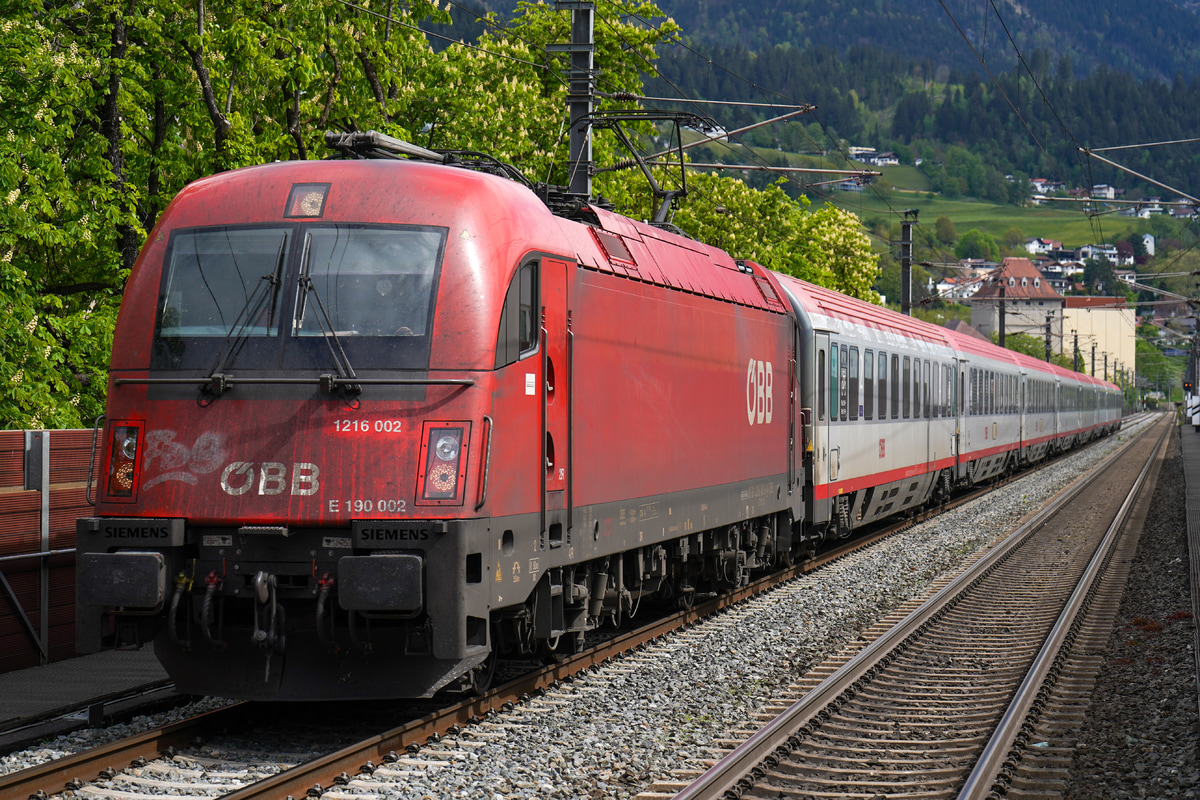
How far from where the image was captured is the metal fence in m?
9.55

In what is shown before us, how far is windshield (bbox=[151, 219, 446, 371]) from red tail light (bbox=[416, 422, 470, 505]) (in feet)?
1.37

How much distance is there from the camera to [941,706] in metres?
9.21

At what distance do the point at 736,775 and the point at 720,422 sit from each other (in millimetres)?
5245

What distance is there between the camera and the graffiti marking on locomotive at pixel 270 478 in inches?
278

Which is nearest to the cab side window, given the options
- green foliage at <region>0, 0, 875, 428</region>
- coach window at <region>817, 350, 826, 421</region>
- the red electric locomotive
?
the red electric locomotive

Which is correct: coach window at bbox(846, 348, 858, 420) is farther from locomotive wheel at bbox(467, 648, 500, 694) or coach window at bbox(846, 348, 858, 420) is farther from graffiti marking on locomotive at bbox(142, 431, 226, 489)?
graffiti marking on locomotive at bbox(142, 431, 226, 489)

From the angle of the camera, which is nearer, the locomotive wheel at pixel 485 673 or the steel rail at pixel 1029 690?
the steel rail at pixel 1029 690

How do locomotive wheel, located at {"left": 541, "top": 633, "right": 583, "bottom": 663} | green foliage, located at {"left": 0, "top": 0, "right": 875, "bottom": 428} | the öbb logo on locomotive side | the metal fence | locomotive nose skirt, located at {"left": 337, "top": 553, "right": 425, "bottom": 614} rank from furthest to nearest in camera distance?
the öbb logo on locomotive side < green foliage, located at {"left": 0, "top": 0, "right": 875, "bottom": 428} < the metal fence < locomotive wheel, located at {"left": 541, "top": 633, "right": 583, "bottom": 663} < locomotive nose skirt, located at {"left": 337, "top": 553, "right": 425, "bottom": 614}

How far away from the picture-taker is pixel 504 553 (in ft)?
24.6

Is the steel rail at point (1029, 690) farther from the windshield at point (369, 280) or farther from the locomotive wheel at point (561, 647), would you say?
the windshield at point (369, 280)

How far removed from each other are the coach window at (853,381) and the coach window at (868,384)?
0.51 meters

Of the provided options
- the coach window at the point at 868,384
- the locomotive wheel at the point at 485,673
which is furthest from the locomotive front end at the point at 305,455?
the coach window at the point at 868,384

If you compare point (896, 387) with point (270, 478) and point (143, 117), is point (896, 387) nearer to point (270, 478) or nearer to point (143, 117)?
point (143, 117)

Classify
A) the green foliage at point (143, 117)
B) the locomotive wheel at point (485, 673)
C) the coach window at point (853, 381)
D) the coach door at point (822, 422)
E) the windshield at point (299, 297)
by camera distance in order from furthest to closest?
1. the coach window at point (853, 381)
2. the coach door at point (822, 422)
3. the green foliage at point (143, 117)
4. the locomotive wheel at point (485, 673)
5. the windshield at point (299, 297)
